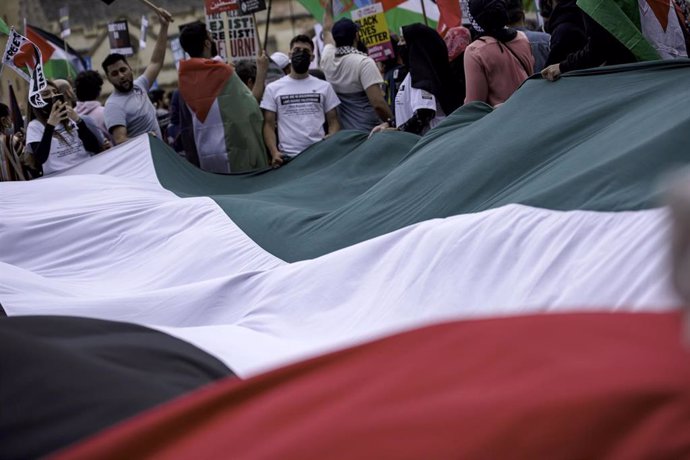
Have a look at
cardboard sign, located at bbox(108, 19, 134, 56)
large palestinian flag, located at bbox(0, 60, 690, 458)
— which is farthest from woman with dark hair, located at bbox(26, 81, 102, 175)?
cardboard sign, located at bbox(108, 19, 134, 56)

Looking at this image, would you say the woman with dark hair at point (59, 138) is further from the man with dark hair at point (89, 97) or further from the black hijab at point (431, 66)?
the black hijab at point (431, 66)

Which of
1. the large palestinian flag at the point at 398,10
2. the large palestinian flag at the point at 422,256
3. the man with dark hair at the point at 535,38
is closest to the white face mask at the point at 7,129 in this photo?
the large palestinian flag at the point at 398,10

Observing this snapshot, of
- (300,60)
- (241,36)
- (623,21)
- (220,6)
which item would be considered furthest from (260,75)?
(623,21)

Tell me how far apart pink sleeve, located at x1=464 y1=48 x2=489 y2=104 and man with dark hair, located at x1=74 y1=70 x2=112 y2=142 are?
3.40m

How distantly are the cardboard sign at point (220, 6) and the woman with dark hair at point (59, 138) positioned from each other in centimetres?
215

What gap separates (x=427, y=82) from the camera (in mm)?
5844

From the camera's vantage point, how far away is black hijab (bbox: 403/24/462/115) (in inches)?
231

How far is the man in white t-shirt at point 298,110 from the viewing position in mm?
6848

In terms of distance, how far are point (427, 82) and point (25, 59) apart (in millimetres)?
3400

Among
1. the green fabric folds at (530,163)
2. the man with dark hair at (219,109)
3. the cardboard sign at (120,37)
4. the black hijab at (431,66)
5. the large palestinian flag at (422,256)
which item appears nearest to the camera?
the large palestinian flag at (422,256)

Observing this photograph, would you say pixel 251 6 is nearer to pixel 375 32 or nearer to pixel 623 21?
pixel 375 32

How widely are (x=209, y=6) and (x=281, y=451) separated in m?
7.79

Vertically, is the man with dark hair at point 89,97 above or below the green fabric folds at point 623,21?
below

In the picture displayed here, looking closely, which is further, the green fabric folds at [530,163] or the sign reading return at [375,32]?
the sign reading return at [375,32]
